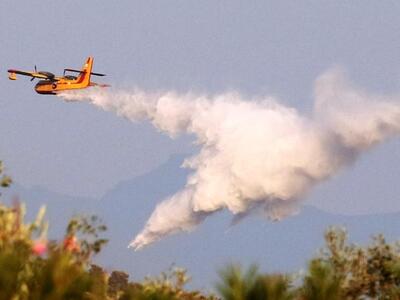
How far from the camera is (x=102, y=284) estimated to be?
96.2 ft

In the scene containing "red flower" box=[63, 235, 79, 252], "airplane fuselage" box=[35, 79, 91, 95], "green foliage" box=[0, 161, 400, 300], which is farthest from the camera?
"airplane fuselage" box=[35, 79, 91, 95]

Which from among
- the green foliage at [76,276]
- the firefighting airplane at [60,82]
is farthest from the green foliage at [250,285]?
the firefighting airplane at [60,82]

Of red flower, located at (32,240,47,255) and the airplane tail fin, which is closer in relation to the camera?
red flower, located at (32,240,47,255)

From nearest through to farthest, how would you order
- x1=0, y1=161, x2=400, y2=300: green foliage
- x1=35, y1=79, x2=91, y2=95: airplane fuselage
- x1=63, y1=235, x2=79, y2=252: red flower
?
x1=0, y1=161, x2=400, y2=300: green foliage
x1=63, y1=235, x2=79, y2=252: red flower
x1=35, y1=79, x2=91, y2=95: airplane fuselage

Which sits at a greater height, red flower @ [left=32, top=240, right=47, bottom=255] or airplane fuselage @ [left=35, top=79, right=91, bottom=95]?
airplane fuselage @ [left=35, top=79, right=91, bottom=95]

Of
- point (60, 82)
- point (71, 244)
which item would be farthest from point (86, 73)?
point (71, 244)

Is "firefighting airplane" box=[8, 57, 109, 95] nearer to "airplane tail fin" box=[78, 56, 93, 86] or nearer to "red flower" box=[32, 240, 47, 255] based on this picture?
"airplane tail fin" box=[78, 56, 93, 86]

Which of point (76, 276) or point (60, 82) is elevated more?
point (60, 82)

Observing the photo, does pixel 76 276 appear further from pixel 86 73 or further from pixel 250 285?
pixel 86 73

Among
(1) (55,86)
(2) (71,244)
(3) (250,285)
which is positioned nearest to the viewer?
(3) (250,285)

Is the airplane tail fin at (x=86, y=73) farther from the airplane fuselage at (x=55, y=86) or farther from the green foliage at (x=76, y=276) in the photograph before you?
the green foliage at (x=76, y=276)

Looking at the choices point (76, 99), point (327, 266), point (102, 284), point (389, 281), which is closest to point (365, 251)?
point (389, 281)

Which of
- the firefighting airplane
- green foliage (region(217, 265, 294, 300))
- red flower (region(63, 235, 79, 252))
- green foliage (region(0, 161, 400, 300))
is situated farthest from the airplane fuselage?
green foliage (region(217, 265, 294, 300))

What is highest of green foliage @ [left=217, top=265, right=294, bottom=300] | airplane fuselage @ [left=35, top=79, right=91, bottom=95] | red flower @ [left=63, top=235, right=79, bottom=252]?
airplane fuselage @ [left=35, top=79, right=91, bottom=95]
